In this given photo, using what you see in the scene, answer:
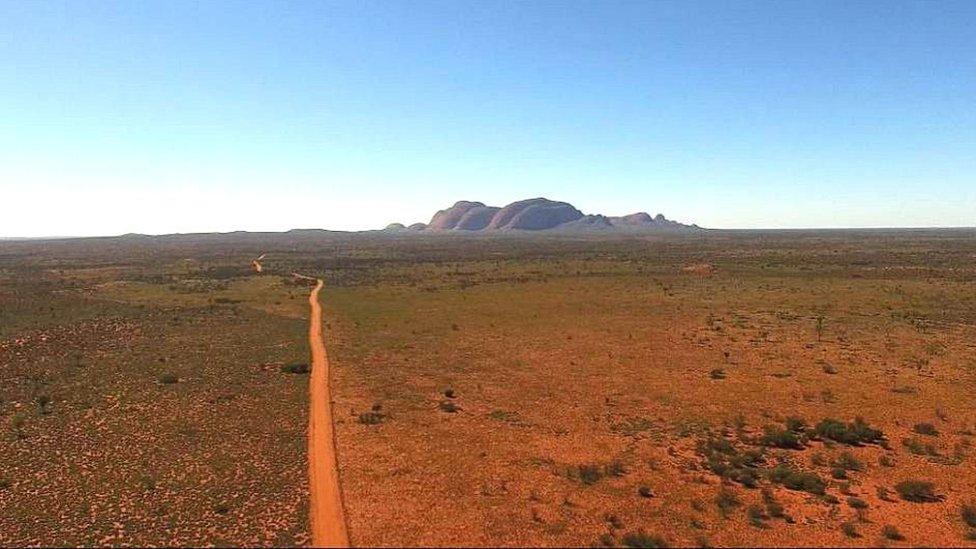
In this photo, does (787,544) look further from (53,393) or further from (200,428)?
(53,393)

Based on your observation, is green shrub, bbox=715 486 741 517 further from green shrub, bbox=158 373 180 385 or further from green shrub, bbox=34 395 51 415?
green shrub, bbox=34 395 51 415

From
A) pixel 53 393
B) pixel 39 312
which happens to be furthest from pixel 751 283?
pixel 39 312

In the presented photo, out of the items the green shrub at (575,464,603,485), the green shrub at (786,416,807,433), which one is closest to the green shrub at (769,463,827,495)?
the green shrub at (786,416,807,433)

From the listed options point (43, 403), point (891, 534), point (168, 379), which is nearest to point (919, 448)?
point (891, 534)

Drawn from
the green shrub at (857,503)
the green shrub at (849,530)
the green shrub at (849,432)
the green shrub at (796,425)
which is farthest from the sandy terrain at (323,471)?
the green shrub at (849,432)

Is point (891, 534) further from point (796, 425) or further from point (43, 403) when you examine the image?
point (43, 403)

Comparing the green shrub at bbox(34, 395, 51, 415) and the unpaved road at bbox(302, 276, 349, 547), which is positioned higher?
the green shrub at bbox(34, 395, 51, 415)
